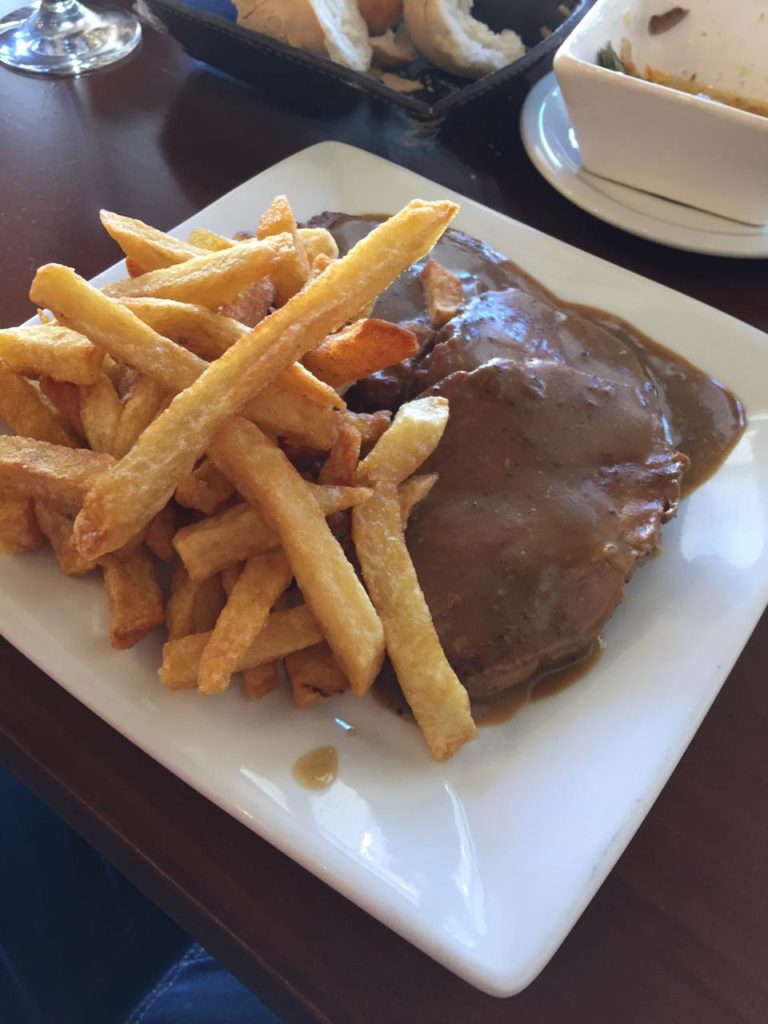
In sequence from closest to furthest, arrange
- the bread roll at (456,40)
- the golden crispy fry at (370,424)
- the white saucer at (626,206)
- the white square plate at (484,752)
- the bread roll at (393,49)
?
the white square plate at (484,752), the golden crispy fry at (370,424), the white saucer at (626,206), the bread roll at (456,40), the bread roll at (393,49)

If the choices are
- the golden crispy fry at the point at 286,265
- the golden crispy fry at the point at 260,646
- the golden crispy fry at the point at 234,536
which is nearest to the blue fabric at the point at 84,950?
the golden crispy fry at the point at 260,646

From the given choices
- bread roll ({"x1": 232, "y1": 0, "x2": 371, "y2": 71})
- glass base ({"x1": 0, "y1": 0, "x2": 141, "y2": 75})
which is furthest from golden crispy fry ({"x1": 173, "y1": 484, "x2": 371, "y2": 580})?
glass base ({"x1": 0, "y1": 0, "x2": 141, "y2": 75})

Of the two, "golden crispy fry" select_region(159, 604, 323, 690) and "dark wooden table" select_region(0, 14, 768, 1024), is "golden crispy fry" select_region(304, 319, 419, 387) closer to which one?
"golden crispy fry" select_region(159, 604, 323, 690)

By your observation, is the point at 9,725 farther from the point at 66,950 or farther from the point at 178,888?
the point at 66,950

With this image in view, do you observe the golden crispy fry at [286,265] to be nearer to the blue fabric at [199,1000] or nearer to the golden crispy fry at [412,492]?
the golden crispy fry at [412,492]

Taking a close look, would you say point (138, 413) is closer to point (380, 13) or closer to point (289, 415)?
point (289, 415)

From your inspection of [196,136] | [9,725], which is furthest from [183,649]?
[196,136]
